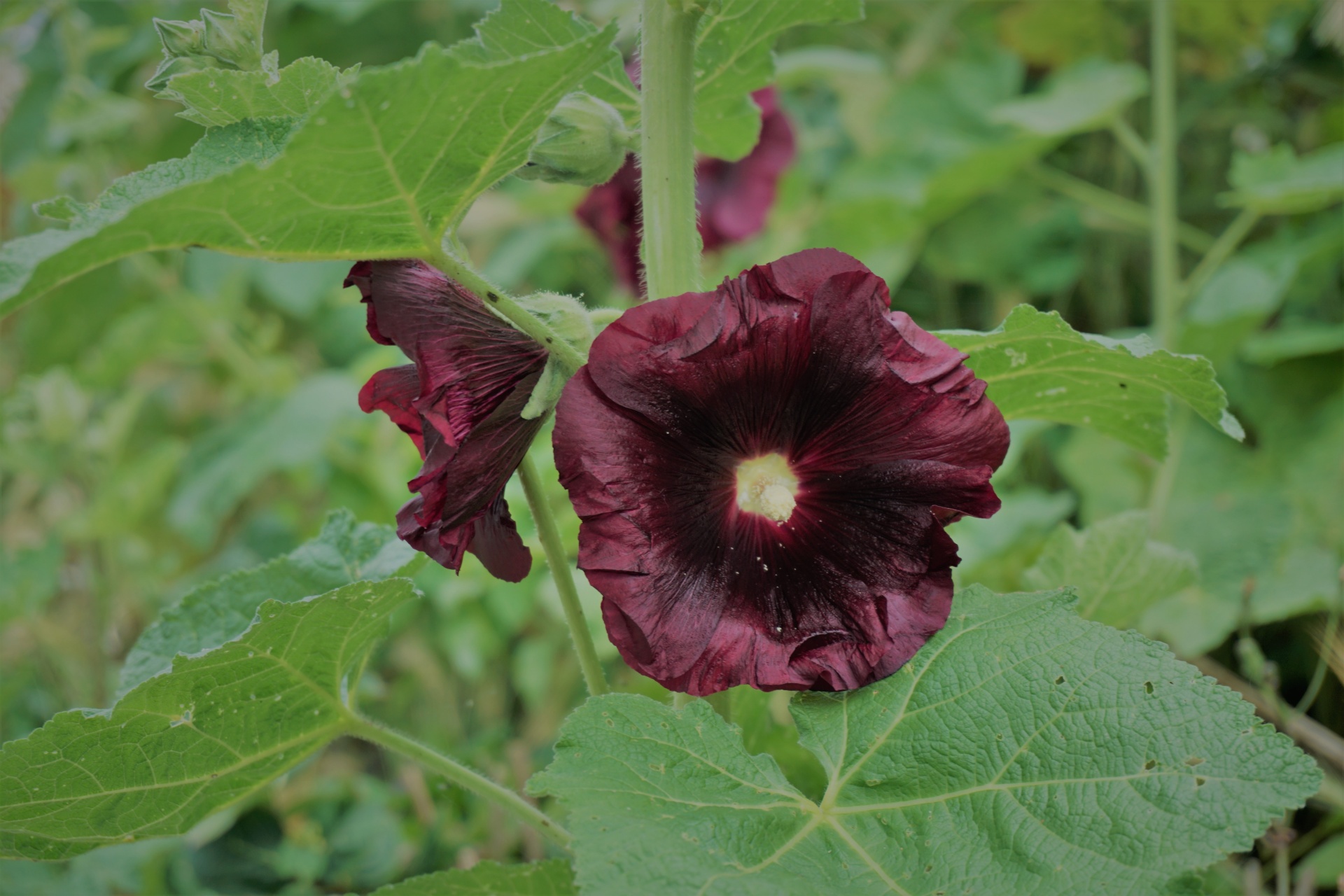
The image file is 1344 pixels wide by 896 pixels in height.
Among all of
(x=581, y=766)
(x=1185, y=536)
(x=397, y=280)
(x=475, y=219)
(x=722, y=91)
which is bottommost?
(x=1185, y=536)

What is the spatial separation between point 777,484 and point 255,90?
0.33m

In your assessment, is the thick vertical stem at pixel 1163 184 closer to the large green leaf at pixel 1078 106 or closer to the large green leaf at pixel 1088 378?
the large green leaf at pixel 1078 106

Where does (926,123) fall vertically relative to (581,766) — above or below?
above

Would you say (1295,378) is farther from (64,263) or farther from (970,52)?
(64,263)

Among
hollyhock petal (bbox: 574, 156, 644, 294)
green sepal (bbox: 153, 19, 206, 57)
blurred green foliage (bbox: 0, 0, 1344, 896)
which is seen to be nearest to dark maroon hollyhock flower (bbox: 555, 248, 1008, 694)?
green sepal (bbox: 153, 19, 206, 57)

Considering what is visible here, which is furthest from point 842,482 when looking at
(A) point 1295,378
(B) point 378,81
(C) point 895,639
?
(A) point 1295,378

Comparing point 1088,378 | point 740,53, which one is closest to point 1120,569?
point 1088,378

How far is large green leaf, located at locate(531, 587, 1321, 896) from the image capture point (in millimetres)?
469

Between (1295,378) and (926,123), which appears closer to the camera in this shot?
(1295,378)

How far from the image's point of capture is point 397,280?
1.78ft

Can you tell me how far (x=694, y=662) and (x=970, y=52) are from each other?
1.85 meters

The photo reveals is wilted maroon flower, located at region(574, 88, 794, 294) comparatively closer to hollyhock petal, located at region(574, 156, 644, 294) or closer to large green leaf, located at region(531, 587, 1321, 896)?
hollyhock petal, located at region(574, 156, 644, 294)

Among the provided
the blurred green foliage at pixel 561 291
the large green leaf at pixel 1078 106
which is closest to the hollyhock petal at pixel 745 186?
the blurred green foliage at pixel 561 291

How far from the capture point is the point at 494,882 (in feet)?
2.12
